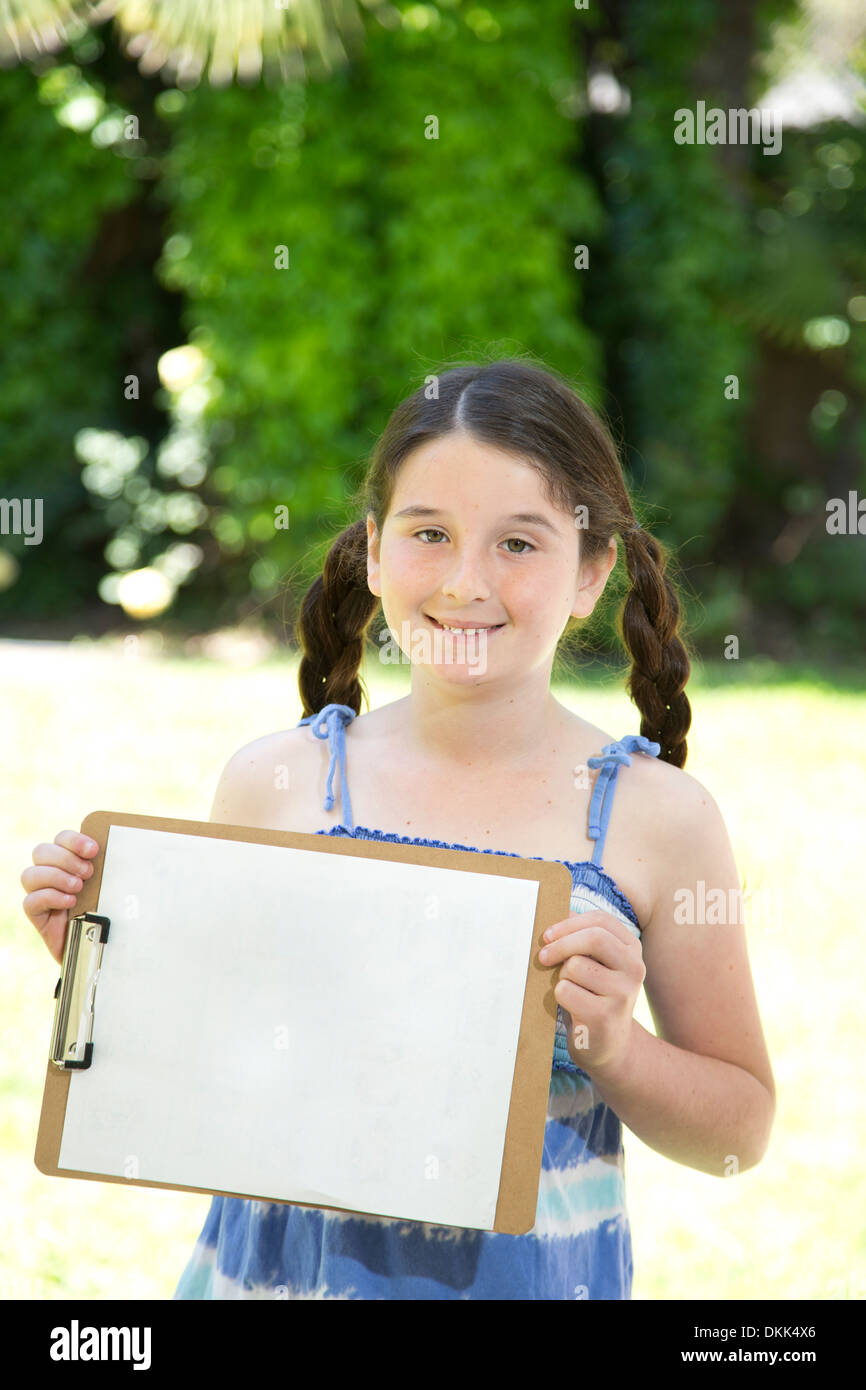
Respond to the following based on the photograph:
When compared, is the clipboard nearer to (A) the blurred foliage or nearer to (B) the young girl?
(B) the young girl

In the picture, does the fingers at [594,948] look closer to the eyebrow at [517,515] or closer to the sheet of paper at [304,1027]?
the sheet of paper at [304,1027]

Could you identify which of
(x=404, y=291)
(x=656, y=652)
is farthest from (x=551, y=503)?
(x=404, y=291)

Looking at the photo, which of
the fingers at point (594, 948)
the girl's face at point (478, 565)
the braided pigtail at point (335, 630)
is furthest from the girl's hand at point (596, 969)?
the braided pigtail at point (335, 630)

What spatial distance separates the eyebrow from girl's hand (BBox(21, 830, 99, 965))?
512mm

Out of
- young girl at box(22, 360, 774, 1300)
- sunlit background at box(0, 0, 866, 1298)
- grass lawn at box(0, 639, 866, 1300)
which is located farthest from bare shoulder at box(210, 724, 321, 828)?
sunlit background at box(0, 0, 866, 1298)

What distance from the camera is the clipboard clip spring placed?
1350mm

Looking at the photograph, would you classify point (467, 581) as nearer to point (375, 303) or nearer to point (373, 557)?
point (373, 557)

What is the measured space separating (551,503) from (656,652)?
0.40 m

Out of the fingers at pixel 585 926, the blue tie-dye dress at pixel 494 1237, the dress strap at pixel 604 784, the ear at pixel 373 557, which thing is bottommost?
the blue tie-dye dress at pixel 494 1237

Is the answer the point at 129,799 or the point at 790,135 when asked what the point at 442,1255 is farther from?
the point at 790,135

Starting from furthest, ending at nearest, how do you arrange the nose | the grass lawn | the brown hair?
the grass lawn → the brown hair → the nose

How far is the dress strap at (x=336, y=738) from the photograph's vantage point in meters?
1.60

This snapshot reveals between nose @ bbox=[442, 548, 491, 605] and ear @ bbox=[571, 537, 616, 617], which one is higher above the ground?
ear @ bbox=[571, 537, 616, 617]

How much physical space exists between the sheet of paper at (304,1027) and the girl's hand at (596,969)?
0.13ft
